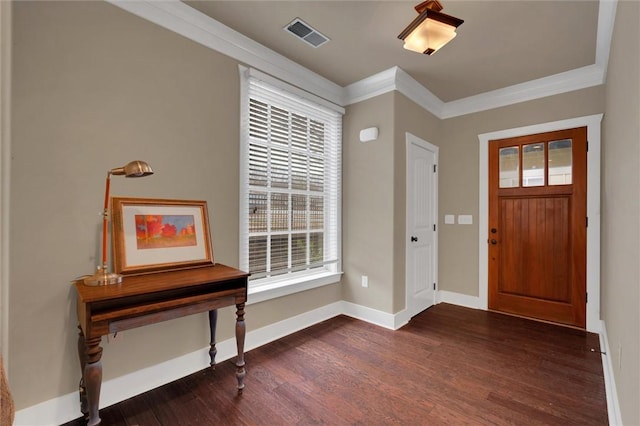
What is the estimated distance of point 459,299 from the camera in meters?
3.89

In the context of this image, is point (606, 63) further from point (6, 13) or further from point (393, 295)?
point (6, 13)

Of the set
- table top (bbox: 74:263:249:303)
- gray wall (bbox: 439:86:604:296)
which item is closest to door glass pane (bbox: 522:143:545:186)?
gray wall (bbox: 439:86:604:296)

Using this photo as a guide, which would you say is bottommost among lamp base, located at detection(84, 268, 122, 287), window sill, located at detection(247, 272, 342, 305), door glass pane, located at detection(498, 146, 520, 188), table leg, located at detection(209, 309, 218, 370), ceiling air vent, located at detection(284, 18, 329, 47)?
table leg, located at detection(209, 309, 218, 370)

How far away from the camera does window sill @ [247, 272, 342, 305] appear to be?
2619 mm

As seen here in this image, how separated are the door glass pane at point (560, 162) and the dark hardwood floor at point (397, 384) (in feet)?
5.29

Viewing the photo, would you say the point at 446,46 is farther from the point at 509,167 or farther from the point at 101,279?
the point at 101,279

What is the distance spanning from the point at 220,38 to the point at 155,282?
1935 millimetres

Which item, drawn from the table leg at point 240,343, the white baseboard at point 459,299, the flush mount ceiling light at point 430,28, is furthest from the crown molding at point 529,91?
the table leg at point 240,343

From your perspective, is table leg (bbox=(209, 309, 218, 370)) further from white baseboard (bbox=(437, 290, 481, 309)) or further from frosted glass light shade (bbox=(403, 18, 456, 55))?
white baseboard (bbox=(437, 290, 481, 309))

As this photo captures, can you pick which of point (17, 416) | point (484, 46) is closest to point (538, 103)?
point (484, 46)

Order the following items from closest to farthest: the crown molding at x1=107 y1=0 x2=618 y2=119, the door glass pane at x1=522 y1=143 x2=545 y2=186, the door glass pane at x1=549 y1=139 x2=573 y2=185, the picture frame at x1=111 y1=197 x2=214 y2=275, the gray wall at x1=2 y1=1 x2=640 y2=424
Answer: the gray wall at x1=2 y1=1 x2=640 y2=424 < the picture frame at x1=111 y1=197 x2=214 y2=275 < the crown molding at x1=107 y1=0 x2=618 y2=119 < the door glass pane at x1=549 y1=139 x2=573 y2=185 < the door glass pane at x1=522 y1=143 x2=545 y2=186

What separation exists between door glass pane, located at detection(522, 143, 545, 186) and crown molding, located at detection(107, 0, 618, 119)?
1.88 ft

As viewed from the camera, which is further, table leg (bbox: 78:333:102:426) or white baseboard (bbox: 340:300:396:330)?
white baseboard (bbox: 340:300:396:330)

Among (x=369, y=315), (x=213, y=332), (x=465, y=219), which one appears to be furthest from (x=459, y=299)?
(x=213, y=332)
